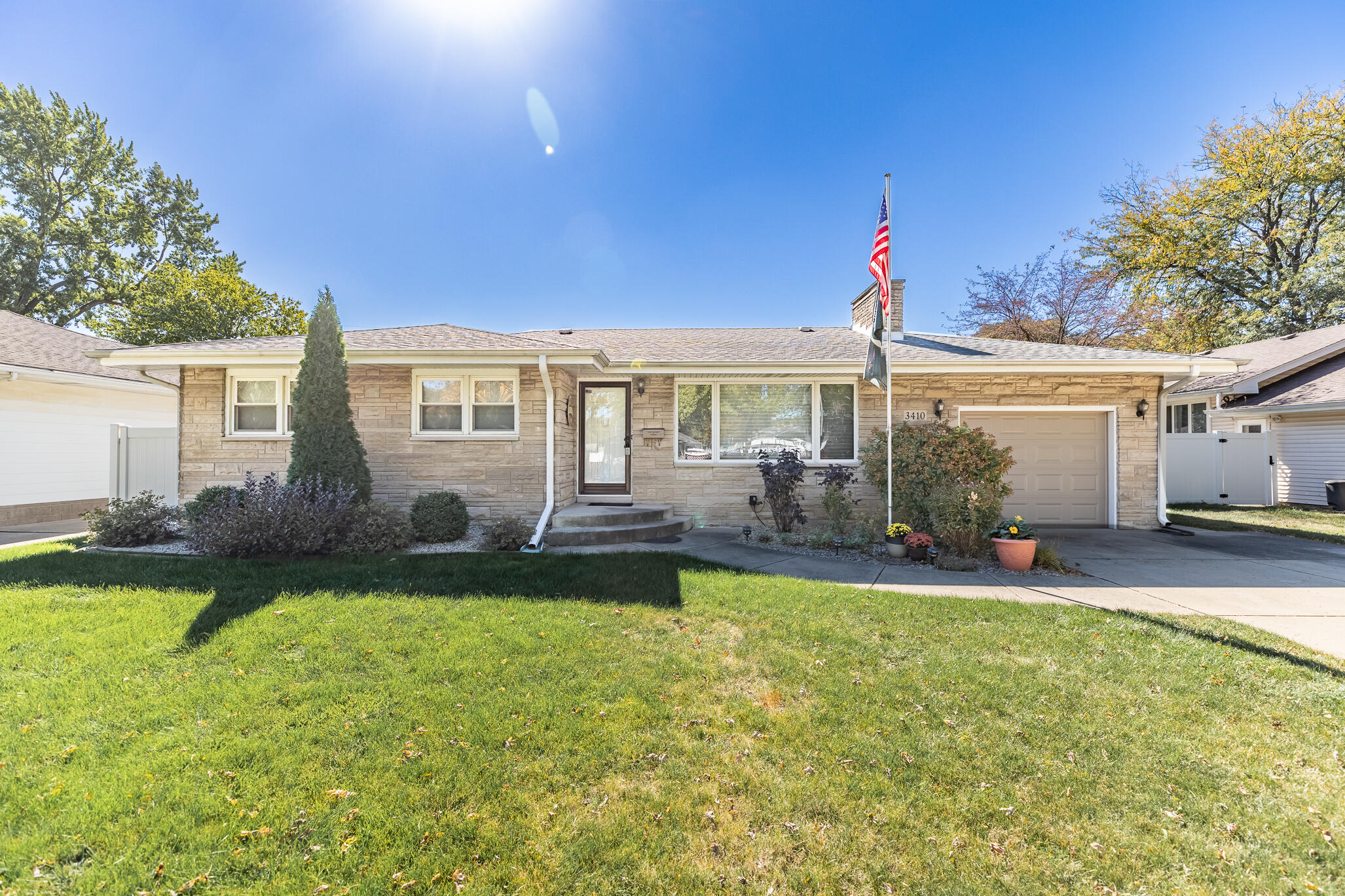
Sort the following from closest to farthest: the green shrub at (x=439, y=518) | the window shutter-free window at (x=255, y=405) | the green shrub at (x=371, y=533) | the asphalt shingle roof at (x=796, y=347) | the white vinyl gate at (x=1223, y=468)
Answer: the green shrub at (x=371, y=533) < the green shrub at (x=439, y=518) < the window shutter-free window at (x=255, y=405) < the asphalt shingle roof at (x=796, y=347) < the white vinyl gate at (x=1223, y=468)

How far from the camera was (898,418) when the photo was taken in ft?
29.7

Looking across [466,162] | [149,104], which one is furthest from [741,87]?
[149,104]

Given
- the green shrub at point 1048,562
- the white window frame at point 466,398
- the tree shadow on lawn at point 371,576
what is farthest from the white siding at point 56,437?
the green shrub at point 1048,562

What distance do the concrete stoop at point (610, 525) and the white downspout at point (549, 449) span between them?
0.69ft

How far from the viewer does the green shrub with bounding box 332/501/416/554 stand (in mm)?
6484

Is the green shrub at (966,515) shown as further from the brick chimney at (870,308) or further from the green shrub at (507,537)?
the green shrub at (507,537)

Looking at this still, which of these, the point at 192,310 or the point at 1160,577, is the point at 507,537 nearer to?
the point at 1160,577

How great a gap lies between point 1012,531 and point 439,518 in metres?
7.45

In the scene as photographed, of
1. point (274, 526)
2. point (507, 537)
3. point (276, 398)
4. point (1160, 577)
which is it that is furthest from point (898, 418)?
point (276, 398)

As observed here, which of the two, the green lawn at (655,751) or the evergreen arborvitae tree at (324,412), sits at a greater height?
the evergreen arborvitae tree at (324,412)

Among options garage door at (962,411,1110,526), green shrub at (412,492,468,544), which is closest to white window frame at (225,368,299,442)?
green shrub at (412,492,468,544)

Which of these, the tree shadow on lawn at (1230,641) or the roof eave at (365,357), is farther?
the roof eave at (365,357)

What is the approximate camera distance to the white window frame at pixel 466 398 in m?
8.27

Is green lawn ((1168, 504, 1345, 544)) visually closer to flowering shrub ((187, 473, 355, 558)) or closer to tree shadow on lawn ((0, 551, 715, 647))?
tree shadow on lawn ((0, 551, 715, 647))
